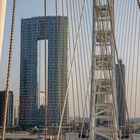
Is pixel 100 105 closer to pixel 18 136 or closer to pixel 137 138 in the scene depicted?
pixel 137 138

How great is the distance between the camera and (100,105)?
78.3ft

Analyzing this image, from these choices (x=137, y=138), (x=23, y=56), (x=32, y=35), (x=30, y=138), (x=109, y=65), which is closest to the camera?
(x=109, y=65)

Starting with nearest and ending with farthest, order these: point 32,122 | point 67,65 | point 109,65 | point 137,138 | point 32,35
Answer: point 67,65
point 109,65
point 137,138
point 32,35
point 32,122

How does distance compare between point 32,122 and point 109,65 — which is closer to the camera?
point 109,65

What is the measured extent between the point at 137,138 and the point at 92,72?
4.44 metres

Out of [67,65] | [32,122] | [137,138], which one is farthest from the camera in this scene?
[32,122]

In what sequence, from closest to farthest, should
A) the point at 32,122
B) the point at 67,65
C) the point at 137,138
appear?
the point at 67,65 → the point at 137,138 → the point at 32,122

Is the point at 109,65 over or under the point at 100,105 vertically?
over

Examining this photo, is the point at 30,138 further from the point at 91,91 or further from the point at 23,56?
the point at 91,91

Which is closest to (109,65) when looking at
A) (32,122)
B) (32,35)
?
(32,35)

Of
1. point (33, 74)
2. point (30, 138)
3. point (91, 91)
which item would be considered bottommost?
point (30, 138)

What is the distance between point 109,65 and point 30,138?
2733cm

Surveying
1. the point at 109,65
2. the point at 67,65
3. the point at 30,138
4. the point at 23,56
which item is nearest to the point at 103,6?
the point at 109,65

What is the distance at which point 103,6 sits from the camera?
22156 mm
